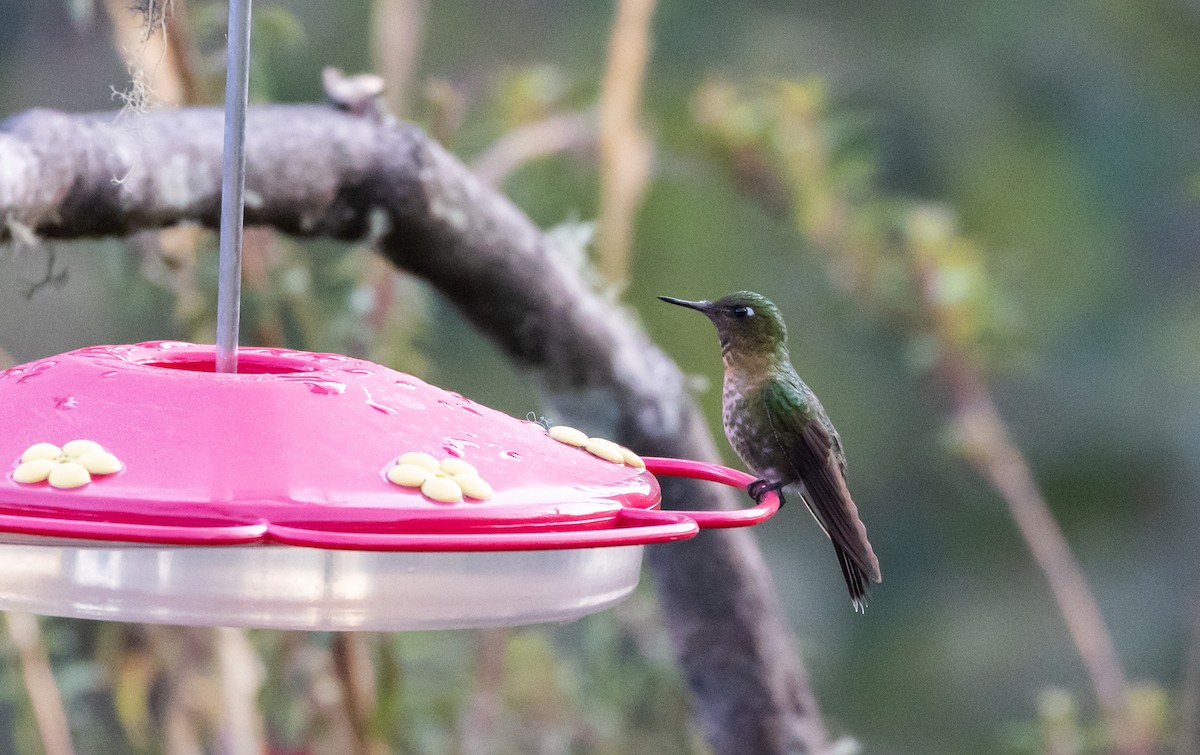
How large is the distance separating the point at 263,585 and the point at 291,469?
9 cm

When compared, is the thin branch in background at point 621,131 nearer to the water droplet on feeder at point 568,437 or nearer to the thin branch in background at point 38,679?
the thin branch in background at point 38,679

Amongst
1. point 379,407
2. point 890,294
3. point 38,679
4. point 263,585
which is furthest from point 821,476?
point 38,679

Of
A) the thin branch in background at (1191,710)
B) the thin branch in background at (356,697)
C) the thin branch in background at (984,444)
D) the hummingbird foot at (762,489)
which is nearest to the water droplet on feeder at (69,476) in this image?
the hummingbird foot at (762,489)

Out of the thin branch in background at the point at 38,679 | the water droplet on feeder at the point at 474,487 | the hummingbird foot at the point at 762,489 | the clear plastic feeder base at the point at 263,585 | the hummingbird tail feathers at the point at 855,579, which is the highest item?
the water droplet on feeder at the point at 474,487

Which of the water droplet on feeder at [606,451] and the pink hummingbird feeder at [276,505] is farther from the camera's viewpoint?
the water droplet on feeder at [606,451]

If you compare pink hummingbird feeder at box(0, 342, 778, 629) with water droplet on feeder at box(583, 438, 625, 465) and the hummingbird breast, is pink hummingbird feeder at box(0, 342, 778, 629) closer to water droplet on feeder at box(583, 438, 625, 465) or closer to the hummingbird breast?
water droplet on feeder at box(583, 438, 625, 465)

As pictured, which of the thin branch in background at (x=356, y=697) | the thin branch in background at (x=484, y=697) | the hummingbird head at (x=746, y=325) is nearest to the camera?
the hummingbird head at (x=746, y=325)

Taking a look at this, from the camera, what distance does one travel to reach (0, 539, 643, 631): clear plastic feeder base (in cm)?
98

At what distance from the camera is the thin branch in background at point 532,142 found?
8.79ft

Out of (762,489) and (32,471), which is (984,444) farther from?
(32,471)

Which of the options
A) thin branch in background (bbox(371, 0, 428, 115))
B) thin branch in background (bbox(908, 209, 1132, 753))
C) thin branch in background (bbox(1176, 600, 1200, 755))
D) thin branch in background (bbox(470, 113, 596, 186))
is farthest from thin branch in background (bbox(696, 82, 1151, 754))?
thin branch in background (bbox(371, 0, 428, 115))

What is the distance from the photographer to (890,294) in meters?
3.16

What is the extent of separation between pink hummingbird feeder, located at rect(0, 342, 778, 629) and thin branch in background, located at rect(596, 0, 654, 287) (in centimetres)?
169

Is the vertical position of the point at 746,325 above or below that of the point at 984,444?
above
